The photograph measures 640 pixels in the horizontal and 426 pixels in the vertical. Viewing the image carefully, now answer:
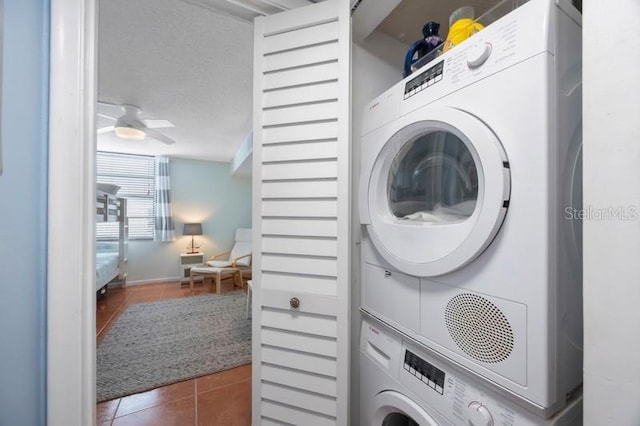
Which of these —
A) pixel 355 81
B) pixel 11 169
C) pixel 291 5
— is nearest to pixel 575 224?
pixel 355 81

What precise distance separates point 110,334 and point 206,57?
2.43 metres

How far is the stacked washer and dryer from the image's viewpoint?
44 centimetres

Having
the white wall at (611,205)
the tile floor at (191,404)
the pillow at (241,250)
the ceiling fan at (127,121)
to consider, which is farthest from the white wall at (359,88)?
the pillow at (241,250)

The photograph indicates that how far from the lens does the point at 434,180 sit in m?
0.79

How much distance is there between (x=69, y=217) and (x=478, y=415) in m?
1.05

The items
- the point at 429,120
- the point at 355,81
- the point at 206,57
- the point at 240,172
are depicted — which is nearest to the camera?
the point at 429,120

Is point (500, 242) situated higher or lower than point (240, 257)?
higher

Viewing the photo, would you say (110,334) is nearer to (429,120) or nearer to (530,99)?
(429,120)

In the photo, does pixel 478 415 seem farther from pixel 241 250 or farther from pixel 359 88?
pixel 241 250

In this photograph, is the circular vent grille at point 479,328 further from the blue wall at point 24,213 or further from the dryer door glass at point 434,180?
the blue wall at point 24,213

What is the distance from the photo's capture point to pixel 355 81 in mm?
996

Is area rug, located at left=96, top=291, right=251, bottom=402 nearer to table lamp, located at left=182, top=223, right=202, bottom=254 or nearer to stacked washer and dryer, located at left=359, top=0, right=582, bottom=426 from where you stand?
table lamp, located at left=182, top=223, right=202, bottom=254

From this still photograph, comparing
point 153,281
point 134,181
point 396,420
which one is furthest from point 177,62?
point 153,281

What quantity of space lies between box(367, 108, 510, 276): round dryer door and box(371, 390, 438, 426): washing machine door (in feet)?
1.18
